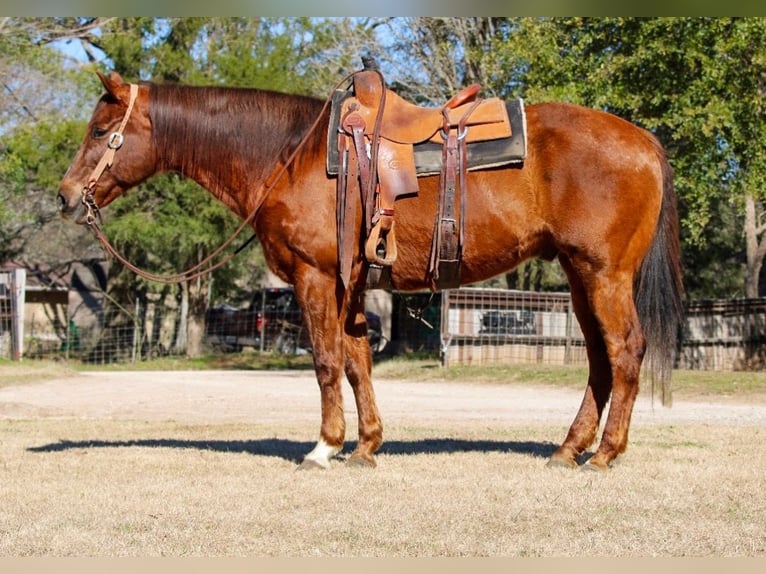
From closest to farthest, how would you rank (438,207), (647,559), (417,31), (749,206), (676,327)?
(647,559), (438,207), (676,327), (749,206), (417,31)

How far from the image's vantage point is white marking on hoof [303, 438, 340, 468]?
22.1 ft

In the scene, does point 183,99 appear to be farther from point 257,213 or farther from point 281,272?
point 281,272

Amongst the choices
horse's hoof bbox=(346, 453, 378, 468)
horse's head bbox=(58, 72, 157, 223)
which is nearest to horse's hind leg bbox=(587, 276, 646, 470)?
horse's hoof bbox=(346, 453, 378, 468)

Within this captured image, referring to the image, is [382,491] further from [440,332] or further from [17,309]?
[17,309]

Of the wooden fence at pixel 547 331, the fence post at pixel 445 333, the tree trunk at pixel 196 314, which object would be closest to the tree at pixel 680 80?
the wooden fence at pixel 547 331

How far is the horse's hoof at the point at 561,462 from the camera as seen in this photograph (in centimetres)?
680

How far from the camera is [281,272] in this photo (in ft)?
22.9

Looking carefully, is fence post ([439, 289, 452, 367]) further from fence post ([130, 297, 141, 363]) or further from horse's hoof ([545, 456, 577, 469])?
horse's hoof ([545, 456, 577, 469])

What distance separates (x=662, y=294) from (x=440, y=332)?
15549mm

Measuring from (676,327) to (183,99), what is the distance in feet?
13.7

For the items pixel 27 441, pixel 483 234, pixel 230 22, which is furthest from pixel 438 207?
pixel 230 22

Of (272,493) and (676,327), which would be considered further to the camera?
(676,327)

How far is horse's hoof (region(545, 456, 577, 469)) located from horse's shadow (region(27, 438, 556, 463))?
1.73 ft

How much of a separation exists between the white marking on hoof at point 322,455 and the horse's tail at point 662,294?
249cm
